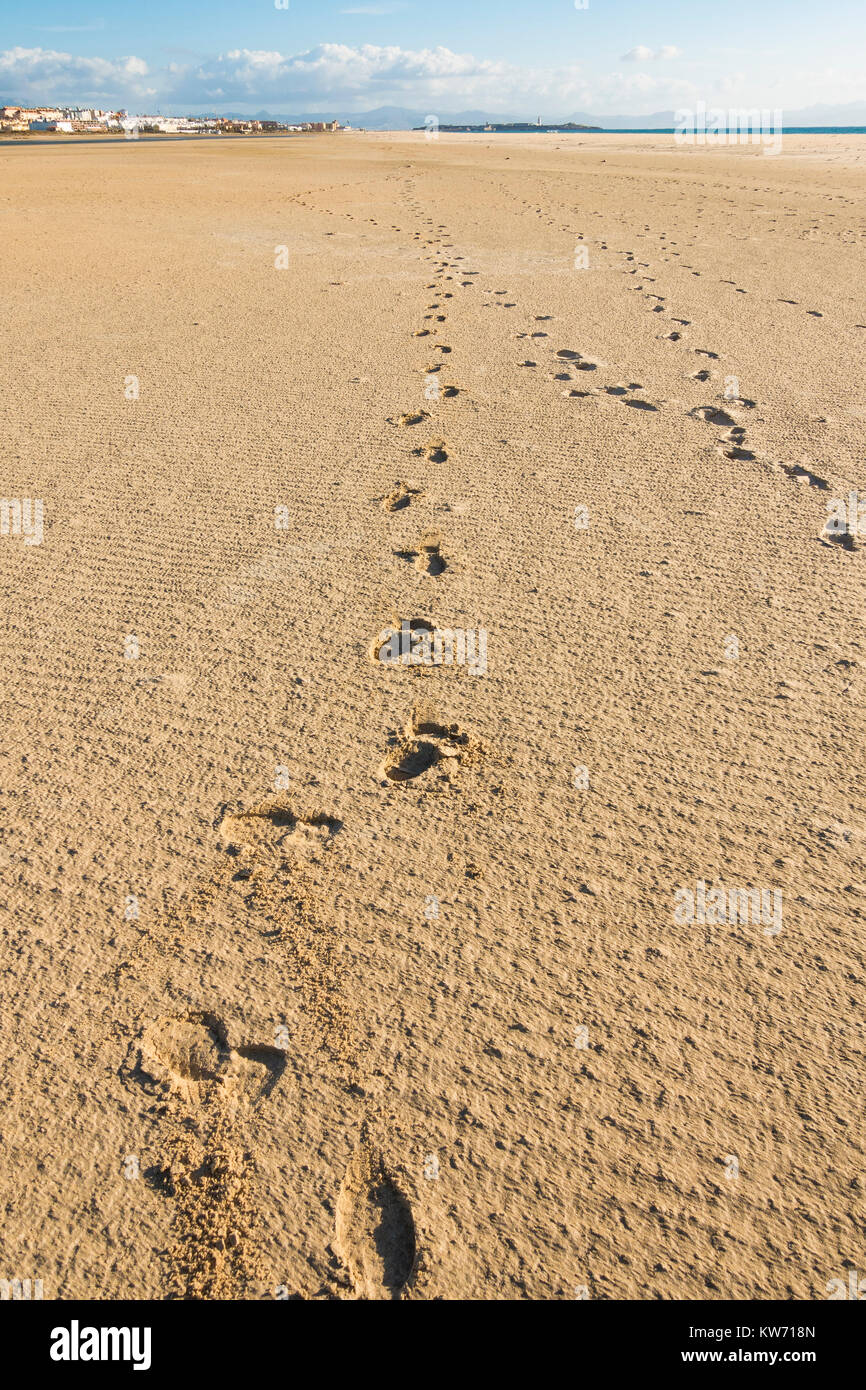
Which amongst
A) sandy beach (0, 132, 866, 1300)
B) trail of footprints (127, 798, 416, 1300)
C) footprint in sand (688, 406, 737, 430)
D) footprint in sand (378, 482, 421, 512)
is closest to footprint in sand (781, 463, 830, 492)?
sandy beach (0, 132, 866, 1300)

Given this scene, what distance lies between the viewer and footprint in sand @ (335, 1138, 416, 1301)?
1.27 metres

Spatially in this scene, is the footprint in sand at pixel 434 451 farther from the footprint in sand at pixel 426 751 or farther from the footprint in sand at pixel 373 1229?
the footprint in sand at pixel 373 1229

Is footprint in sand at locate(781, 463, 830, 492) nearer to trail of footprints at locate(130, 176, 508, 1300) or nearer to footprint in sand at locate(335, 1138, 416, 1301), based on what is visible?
trail of footprints at locate(130, 176, 508, 1300)

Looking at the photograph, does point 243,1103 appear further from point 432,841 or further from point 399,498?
point 399,498

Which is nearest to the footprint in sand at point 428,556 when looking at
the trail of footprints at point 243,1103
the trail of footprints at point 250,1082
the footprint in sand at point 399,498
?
the footprint in sand at point 399,498

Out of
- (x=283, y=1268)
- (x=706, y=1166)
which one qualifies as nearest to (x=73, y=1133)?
(x=283, y=1268)

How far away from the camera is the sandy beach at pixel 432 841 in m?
1.34

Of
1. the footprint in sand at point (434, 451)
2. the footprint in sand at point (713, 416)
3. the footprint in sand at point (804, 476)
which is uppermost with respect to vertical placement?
the footprint in sand at point (713, 416)

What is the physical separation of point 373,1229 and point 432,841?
2.68 ft

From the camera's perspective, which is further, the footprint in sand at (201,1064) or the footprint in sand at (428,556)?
the footprint in sand at (428,556)

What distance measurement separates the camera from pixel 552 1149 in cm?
140

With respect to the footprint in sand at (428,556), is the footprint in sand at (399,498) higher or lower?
higher

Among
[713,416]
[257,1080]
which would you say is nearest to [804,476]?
[713,416]

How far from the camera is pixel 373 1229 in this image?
4.33ft
